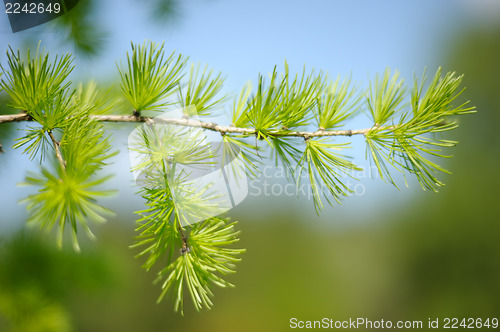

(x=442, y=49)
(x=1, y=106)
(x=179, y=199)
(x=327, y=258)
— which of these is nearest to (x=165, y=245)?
(x=179, y=199)

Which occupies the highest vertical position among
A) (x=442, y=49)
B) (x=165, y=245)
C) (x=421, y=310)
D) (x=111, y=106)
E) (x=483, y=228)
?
(x=442, y=49)

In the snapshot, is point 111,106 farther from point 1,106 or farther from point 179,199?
point 1,106

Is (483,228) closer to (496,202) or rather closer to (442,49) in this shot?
(496,202)

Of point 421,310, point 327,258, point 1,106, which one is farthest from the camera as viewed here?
point 327,258

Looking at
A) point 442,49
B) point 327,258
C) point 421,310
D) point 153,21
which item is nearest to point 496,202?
point 421,310

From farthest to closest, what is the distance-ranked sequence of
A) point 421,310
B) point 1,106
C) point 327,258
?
1. point 327,258
2. point 421,310
3. point 1,106

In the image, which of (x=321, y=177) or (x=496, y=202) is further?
(x=496, y=202)

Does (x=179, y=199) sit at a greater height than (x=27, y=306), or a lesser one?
greater

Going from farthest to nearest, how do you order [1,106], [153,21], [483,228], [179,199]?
1. [483,228]
2. [153,21]
3. [1,106]
4. [179,199]

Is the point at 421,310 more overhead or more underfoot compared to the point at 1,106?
more underfoot
